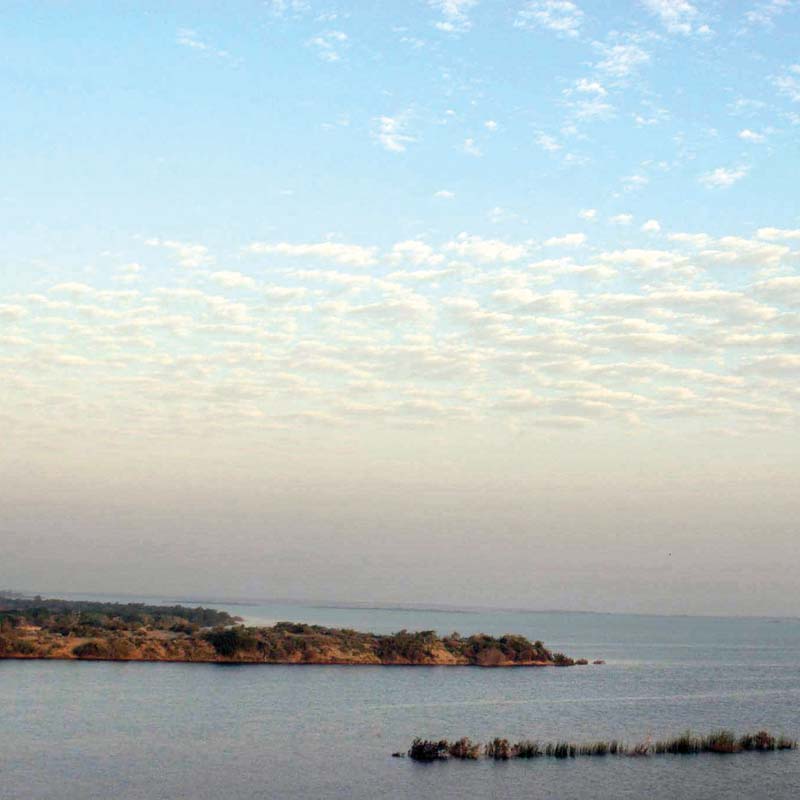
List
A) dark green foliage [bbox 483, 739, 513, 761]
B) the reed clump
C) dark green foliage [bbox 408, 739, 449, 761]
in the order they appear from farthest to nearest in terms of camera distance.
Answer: dark green foliage [bbox 483, 739, 513, 761]
the reed clump
dark green foliage [bbox 408, 739, 449, 761]

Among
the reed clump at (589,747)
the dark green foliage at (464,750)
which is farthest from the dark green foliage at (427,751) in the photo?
the dark green foliage at (464,750)

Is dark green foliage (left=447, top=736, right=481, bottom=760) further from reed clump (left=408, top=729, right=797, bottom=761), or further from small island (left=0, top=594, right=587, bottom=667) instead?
small island (left=0, top=594, right=587, bottom=667)

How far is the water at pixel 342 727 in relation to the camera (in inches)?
1811

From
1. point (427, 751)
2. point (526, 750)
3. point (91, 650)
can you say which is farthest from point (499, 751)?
point (91, 650)

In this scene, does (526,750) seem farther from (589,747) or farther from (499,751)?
(589,747)

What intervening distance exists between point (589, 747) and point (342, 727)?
53.3 feet

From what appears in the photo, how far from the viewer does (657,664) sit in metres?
146

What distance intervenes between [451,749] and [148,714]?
2315 cm

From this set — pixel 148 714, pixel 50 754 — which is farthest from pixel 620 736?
pixel 50 754

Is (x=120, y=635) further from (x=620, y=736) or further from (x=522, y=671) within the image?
(x=620, y=736)

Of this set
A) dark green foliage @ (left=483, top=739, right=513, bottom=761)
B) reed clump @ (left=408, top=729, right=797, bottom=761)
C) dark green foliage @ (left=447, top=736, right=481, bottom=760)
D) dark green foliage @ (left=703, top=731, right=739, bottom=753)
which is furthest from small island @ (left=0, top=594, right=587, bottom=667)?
dark green foliage @ (left=703, top=731, right=739, bottom=753)

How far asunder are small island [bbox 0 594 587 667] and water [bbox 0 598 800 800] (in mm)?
4896

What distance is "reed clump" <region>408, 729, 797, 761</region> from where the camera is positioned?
54031mm

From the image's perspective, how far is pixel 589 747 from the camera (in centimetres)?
5694
